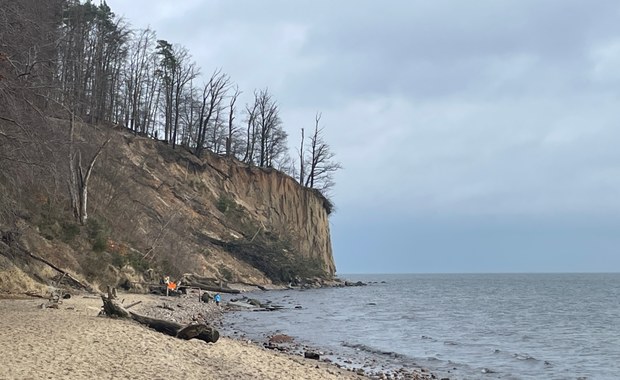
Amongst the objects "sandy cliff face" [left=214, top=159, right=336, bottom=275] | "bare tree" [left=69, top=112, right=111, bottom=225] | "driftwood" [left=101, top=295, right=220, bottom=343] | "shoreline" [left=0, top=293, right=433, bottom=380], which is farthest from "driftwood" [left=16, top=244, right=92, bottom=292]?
"sandy cliff face" [left=214, top=159, right=336, bottom=275]

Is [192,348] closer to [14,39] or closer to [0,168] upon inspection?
[0,168]

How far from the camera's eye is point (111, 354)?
10531 millimetres

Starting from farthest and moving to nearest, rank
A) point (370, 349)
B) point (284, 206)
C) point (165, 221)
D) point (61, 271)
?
point (284, 206) < point (165, 221) < point (61, 271) < point (370, 349)

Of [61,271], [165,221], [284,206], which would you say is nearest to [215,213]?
[165,221]

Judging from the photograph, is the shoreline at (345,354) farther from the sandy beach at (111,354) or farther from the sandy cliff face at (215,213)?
the sandy cliff face at (215,213)

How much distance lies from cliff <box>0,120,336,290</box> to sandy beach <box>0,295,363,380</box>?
401cm

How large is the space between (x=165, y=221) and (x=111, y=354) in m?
34.5

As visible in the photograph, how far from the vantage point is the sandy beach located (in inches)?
363

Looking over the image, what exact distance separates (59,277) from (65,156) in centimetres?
959

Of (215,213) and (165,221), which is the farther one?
(215,213)

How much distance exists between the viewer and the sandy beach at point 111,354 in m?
9.23

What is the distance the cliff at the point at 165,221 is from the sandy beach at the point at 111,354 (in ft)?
13.2

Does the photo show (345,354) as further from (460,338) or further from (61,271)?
(61,271)

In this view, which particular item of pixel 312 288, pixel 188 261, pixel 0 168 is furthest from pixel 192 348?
pixel 312 288
